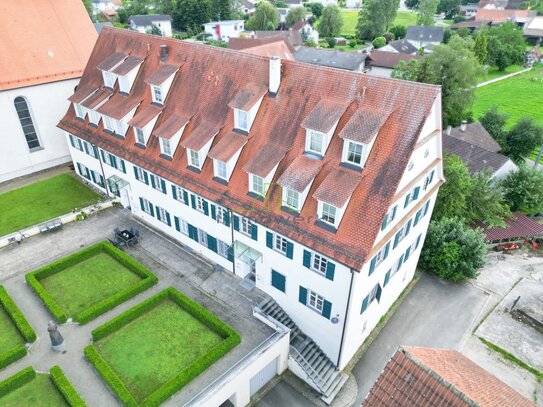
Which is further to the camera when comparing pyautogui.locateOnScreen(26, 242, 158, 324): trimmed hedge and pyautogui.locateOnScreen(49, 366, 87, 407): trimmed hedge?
pyautogui.locateOnScreen(26, 242, 158, 324): trimmed hedge

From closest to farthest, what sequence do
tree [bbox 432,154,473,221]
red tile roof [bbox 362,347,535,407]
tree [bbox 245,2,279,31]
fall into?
red tile roof [bbox 362,347,535,407] → tree [bbox 432,154,473,221] → tree [bbox 245,2,279,31]

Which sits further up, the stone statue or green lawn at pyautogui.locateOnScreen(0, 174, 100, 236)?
the stone statue

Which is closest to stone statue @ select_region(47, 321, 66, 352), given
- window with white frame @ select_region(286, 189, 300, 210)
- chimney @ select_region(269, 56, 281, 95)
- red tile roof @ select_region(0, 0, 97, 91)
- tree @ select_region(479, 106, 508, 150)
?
window with white frame @ select_region(286, 189, 300, 210)

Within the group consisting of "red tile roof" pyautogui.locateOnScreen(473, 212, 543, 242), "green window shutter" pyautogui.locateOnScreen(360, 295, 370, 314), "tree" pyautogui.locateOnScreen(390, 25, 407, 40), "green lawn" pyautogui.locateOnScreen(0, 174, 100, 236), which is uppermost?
"green window shutter" pyautogui.locateOnScreen(360, 295, 370, 314)

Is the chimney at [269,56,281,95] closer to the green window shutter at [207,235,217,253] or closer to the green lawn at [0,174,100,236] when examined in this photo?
the green window shutter at [207,235,217,253]

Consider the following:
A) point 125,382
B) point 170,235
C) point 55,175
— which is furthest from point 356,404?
point 55,175

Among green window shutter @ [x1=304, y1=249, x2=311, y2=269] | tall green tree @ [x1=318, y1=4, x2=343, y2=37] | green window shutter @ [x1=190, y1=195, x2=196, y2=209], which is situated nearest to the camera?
green window shutter @ [x1=304, y1=249, x2=311, y2=269]

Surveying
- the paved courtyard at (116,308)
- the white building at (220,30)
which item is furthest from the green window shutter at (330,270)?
the white building at (220,30)
